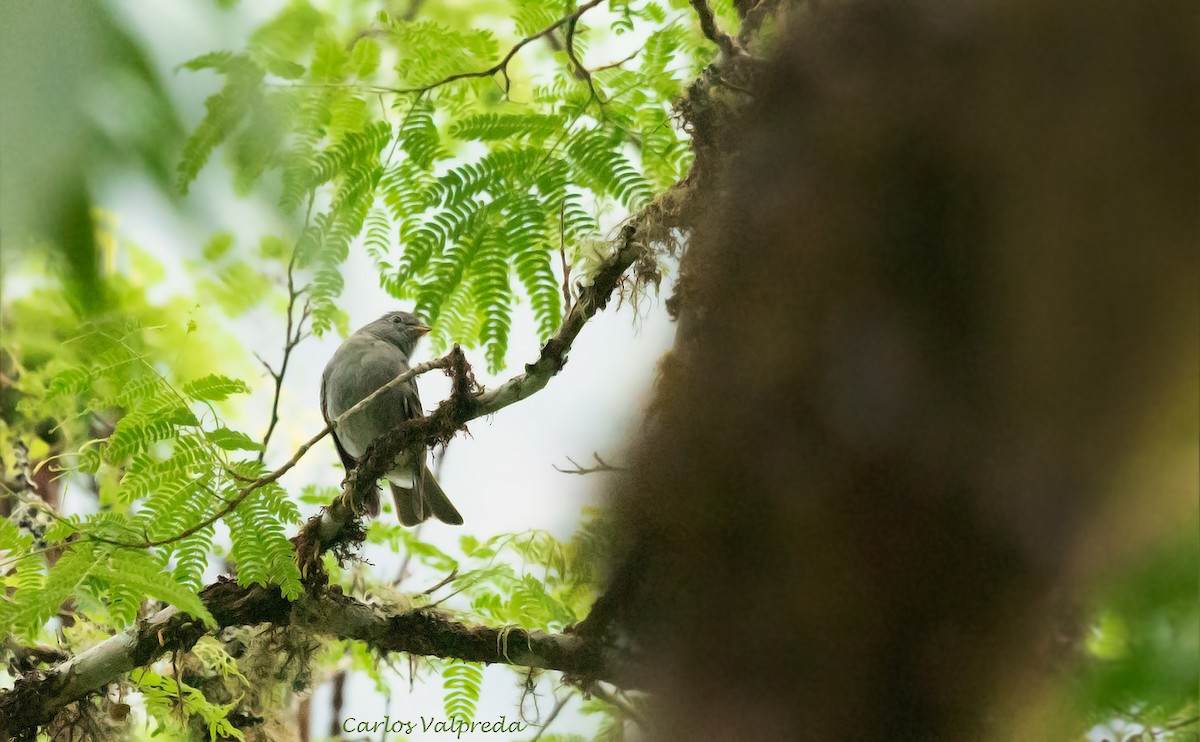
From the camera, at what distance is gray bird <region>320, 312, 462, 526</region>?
3.16m

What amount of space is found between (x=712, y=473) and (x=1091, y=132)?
0.71 meters

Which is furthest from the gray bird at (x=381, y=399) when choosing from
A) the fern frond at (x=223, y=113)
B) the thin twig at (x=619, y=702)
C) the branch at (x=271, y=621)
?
the fern frond at (x=223, y=113)

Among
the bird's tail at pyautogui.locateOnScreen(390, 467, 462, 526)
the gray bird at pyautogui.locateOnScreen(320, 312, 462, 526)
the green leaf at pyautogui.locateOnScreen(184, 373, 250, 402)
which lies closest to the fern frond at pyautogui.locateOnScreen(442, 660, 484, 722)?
the gray bird at pyautogui.locateOnScreen(320, 312, 462, 526)

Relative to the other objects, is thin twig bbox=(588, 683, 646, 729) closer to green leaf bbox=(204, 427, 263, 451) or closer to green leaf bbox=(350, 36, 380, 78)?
green leaf bbox=(204, 427, 263, 451)

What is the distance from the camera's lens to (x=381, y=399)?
3.17m

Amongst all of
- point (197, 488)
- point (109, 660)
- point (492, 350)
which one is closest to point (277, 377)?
point (197, 488)

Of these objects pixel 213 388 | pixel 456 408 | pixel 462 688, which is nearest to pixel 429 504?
pixel 462 688

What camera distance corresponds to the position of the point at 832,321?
1273 millimetres

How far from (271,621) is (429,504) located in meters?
0.88

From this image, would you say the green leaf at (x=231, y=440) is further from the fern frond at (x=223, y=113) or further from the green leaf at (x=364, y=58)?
the fern frond at (x=223, y=113)

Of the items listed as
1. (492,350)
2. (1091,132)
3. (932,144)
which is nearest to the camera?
(1091,132)

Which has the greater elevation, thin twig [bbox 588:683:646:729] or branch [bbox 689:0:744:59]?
branch [bbox 689:0:744:59]

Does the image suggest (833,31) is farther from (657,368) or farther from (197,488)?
(197,488)

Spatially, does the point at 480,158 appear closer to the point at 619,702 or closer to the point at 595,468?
the point at 595,468
